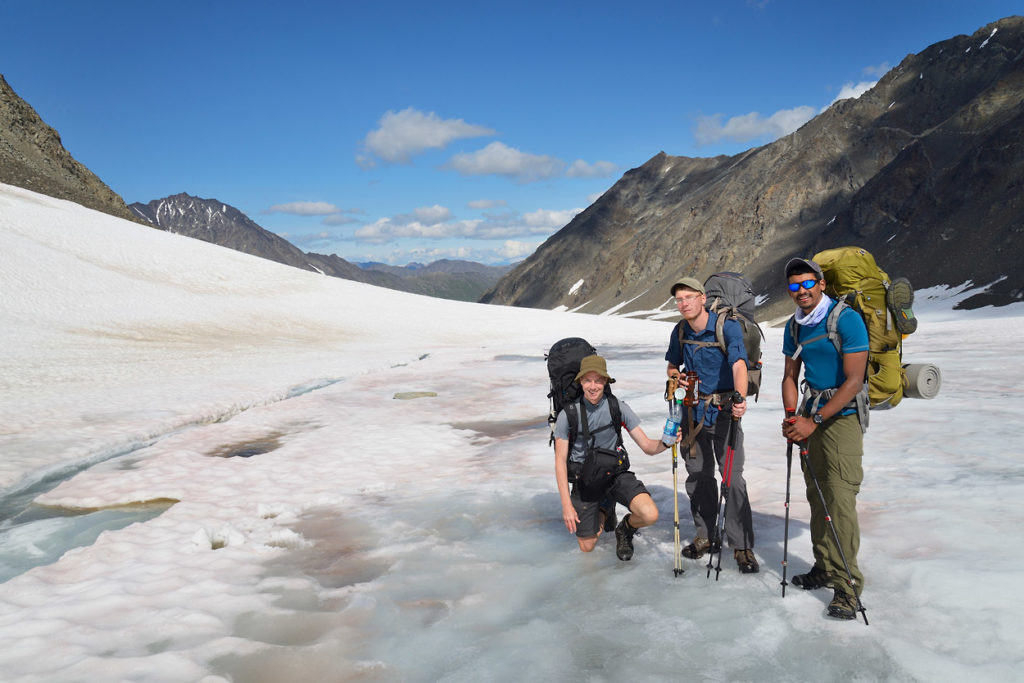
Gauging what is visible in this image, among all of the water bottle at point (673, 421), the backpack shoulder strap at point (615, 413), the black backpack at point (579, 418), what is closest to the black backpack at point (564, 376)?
the black backpack at point (579, 418)

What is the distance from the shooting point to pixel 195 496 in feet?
30.5

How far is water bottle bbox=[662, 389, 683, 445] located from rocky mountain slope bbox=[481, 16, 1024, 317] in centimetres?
8283

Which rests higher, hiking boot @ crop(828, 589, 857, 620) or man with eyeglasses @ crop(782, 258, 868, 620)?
man with eyeglasses @ crop(782, 258, 868, 620)

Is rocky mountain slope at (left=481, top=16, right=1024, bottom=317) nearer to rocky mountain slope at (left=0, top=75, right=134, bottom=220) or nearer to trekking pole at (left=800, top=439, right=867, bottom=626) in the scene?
trekking pole at (left=800, top=439, right=867, bottom=626)

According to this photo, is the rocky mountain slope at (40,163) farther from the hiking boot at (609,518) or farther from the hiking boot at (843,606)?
the hiking boot at (843,606)

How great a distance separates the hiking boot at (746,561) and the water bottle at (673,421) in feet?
4.18

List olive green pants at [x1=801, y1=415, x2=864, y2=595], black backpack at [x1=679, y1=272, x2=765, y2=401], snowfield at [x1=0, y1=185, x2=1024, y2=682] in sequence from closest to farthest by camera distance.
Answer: snowfield at [x1=0, y1=185, x2=1024, y2=682] < olive green pants at [x1=801, y1=415, x2=864, y2=595] < black backpack at [x1=679, y1=272, x2=765, y2=401]

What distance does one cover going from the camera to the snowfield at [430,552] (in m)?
4.70

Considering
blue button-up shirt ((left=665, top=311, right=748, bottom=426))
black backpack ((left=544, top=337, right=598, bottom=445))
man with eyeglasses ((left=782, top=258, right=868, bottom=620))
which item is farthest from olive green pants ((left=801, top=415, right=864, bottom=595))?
black backpack ((left=544, top=337, right=598, bottom=445))

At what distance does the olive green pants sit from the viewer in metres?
4.95

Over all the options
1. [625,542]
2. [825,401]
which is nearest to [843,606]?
[825,401]

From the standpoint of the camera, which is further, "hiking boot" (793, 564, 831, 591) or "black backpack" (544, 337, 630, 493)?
"black backpack" (544, 337, 630, 493)

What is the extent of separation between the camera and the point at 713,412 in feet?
19.5

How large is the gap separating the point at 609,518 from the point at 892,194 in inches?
5281
